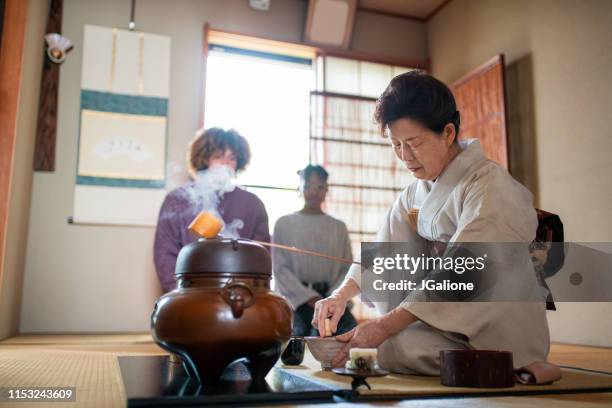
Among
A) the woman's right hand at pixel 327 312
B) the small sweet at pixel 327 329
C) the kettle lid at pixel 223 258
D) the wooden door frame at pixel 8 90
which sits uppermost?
the wooden door frame at pixel 8 90

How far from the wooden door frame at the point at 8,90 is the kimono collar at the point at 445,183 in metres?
2.67

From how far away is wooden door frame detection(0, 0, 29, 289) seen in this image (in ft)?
10.7

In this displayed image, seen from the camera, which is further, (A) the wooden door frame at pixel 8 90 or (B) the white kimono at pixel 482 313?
(A) the wooden door frame at pixel 8 90

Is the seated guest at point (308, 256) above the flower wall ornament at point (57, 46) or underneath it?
underneath

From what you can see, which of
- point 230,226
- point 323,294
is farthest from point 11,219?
point 323,294

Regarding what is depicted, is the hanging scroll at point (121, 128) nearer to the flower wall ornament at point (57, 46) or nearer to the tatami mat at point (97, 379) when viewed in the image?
the flower wall ornament at point (57, 46)

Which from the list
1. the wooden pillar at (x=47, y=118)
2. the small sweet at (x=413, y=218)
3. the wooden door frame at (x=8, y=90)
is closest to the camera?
the small sweet at (x=413, y=218)

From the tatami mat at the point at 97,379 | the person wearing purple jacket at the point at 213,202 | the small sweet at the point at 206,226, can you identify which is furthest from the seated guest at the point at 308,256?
the small sweet at the point at 206,226

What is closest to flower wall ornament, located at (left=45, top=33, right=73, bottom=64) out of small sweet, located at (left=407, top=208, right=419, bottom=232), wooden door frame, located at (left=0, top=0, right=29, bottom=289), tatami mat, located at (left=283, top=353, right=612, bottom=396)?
wooden door frame, located at (left=0, top=0, right=29, bottom=289)

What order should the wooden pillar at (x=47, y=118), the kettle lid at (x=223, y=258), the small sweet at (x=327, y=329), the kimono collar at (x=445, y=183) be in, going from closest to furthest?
the kettle lid at (x=223, y=258) < the small sweet at (x=327, y=329) < the kimono collar at (x=445, y=183) < the wooden pillar at (x=47, y=118)

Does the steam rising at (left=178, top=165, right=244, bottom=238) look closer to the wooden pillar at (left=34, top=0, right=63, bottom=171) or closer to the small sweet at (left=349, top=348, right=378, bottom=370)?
the small sweet at (left=349, top=348, right=378, bottom=370)

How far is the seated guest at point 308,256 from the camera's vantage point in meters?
3.34

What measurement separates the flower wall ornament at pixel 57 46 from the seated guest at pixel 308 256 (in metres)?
2.50

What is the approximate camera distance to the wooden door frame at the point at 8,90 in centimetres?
327
